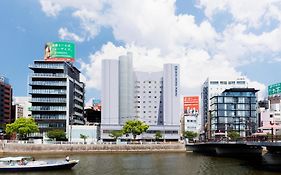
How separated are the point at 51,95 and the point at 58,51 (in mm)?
20865

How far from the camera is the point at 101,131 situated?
180500 mm

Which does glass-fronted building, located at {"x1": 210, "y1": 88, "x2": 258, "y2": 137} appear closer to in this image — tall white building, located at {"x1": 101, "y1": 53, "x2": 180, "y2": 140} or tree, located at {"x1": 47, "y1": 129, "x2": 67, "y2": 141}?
tall white building, located at {"x1": 101, "y1": 53, "x2": 180, "y2": 140}

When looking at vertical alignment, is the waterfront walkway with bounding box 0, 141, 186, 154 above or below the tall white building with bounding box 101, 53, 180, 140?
below

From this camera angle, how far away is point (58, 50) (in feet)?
556

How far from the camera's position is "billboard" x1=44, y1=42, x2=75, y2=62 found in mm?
168125

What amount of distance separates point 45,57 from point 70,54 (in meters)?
10.9

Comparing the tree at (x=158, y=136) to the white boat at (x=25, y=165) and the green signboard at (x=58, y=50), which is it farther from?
the white boat at (x=25, y=165)

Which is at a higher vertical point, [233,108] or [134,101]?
[134,101]

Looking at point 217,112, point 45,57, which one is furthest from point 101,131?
point 217,112

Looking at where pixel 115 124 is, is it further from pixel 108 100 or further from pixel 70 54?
pixel 70 54

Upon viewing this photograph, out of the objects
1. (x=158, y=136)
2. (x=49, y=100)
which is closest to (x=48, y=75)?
(x=49, y=100)

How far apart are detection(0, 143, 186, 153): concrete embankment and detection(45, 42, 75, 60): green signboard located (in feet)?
180

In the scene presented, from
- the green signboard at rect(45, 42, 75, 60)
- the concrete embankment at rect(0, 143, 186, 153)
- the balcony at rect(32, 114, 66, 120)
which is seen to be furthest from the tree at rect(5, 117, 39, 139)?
the green signboard at rect(45, 42, 75, 60)

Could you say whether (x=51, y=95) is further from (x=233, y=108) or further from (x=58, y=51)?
(x=233, y=108)
